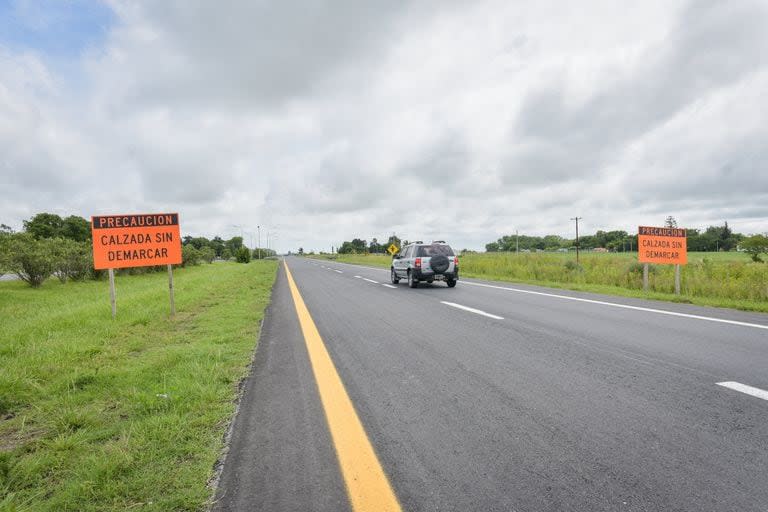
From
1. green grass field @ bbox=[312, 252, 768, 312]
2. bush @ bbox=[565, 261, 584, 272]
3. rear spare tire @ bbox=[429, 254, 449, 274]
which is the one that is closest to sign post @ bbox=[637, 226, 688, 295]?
green grass field @ bbox=[312, 252, 768, 312]

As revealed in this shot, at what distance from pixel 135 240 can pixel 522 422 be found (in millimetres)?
8879

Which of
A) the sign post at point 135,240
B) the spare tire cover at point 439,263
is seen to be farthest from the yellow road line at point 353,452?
the spare tire cover at point 439,263

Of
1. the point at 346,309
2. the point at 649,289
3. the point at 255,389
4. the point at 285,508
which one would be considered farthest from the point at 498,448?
the point at 649,289

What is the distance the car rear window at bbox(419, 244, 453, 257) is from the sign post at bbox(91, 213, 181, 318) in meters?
8.46

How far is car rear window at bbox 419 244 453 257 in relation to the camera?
15031mm

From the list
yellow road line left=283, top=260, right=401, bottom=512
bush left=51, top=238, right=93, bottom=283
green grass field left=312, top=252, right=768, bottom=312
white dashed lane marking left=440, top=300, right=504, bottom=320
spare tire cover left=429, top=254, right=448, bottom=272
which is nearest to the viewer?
yellow road line left=283, top=260, right=401, bottom=512

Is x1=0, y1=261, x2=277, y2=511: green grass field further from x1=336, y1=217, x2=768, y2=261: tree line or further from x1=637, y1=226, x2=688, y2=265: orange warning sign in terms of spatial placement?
x1=336, y1=217, x2=768, y2=261: tree line

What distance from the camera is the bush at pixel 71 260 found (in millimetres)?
17172

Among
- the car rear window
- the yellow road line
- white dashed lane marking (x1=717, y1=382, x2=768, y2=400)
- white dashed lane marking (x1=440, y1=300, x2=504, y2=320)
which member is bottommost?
white dashed lane marking (x1=717, y1=382, x2=768, y2=400)

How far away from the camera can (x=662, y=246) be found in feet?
42.4

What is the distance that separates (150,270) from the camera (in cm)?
2512

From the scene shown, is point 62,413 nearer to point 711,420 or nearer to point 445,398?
point 445,398

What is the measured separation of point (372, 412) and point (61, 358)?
14.3 ft

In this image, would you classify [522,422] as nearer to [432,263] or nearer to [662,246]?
[432,263]
